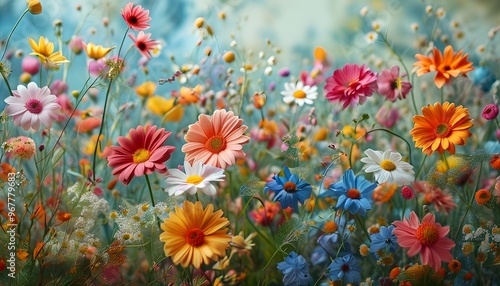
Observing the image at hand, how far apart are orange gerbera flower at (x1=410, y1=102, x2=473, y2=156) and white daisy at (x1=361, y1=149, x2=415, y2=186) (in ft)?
0.11

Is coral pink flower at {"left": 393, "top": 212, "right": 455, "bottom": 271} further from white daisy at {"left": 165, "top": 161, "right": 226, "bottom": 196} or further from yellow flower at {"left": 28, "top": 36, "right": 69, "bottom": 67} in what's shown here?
yellow flower at {"left": 28, "top": 36, "right": 69, "bottom": 67}

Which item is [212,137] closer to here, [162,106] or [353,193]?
[353,193]

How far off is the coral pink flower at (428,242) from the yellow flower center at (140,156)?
32 cm

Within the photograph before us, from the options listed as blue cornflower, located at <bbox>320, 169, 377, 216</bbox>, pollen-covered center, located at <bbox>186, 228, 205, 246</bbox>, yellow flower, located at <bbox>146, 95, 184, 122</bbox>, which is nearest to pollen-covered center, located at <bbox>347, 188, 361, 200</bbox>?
blue cornflower, located at <bbox>320, 169, 377, 216</bbox>

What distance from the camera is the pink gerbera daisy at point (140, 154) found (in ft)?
2.38

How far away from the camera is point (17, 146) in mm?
740

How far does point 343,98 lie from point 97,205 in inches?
14.3

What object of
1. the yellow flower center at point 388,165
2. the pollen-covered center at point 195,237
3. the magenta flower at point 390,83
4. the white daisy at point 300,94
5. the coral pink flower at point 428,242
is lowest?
the coral pink flower at point 428,242

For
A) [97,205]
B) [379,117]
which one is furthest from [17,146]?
[379,117]

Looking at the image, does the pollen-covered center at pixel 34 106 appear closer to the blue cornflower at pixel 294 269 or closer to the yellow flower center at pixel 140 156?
the yellow flower center at pixel 140 156

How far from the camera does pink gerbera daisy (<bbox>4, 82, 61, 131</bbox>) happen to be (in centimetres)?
73

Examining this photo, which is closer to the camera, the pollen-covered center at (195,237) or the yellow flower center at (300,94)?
the pollen-covered center at (195,237)

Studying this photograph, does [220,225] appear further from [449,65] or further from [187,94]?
[449,65]

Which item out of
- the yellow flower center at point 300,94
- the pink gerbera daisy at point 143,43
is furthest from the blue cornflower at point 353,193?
the pink gerbera daisy at point 143,43
